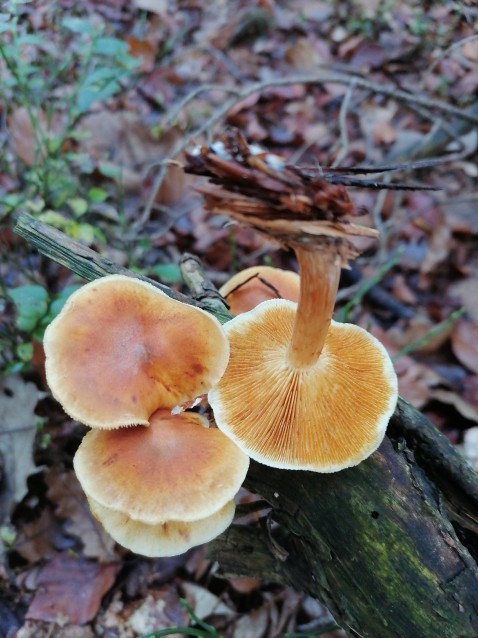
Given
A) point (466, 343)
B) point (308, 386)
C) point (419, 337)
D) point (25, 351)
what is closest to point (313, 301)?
point (308, 386)

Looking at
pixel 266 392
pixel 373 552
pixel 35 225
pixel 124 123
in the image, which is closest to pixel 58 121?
pixel 124 123

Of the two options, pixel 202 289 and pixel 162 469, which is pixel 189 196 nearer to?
pixel 202 289

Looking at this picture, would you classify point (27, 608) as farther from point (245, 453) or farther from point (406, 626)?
A: point (406, 626)

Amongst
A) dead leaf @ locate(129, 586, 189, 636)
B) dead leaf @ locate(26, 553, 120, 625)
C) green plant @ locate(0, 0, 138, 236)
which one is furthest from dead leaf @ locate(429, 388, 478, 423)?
green plant @ locate(0, 0, 138, 236)

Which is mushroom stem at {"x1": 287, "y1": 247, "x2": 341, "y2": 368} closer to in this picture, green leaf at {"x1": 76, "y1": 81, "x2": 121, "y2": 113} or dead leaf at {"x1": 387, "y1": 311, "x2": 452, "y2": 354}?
dead leaf at {"x1": 387, "y1": 311, "x2": 452, "y2": 354}

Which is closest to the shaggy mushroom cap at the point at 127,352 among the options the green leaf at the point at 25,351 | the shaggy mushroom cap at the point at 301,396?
the shaggy mushroom cap at the point at 301,396

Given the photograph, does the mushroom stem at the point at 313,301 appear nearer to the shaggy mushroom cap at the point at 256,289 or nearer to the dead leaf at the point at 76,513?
the shaggy mushroom cap at the point at 256,289
